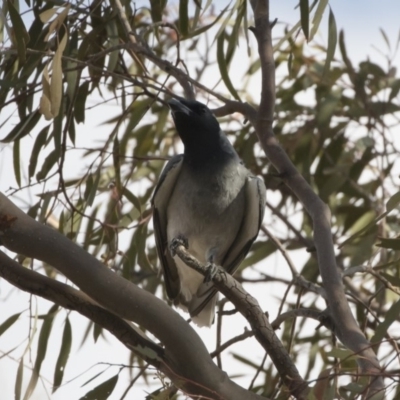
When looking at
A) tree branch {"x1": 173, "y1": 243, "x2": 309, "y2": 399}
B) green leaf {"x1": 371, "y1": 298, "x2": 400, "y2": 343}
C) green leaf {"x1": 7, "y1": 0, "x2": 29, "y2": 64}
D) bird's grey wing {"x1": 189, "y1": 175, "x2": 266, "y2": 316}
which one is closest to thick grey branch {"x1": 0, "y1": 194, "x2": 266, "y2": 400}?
tree branch {"x1": 173, "y1": 243, "x2": 309, "y2": 399}

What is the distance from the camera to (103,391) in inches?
131

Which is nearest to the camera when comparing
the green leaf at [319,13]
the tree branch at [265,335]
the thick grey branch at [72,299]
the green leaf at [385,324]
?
the thick grey branch at [72,299]

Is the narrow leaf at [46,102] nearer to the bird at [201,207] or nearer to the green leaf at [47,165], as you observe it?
the green leaf at [47,165]

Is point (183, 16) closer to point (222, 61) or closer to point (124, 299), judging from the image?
point (222, 61)

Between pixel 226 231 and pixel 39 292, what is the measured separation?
154cm

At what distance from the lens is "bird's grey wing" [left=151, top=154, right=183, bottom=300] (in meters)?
4.35

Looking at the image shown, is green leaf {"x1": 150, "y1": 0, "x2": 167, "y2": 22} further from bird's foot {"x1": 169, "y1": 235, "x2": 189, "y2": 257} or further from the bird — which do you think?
bird's foot {"x1": 169, "y1": 235, "x2": 189, "y2": 257}

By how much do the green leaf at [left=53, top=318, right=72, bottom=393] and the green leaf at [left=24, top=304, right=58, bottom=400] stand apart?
7 cm

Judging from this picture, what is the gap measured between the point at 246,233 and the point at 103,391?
129cm

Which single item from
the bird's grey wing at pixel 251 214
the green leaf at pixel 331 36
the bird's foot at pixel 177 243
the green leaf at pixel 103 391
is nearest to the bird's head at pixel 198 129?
the bird's grey wing at pixel 251 214

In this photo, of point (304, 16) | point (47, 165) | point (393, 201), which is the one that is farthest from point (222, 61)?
point (393, 201)

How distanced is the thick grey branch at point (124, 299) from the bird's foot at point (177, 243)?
1.19 meters

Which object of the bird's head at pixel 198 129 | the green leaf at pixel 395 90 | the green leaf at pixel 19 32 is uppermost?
the green leaf at pixel 395 90

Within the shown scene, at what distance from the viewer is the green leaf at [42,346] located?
3459 mm
